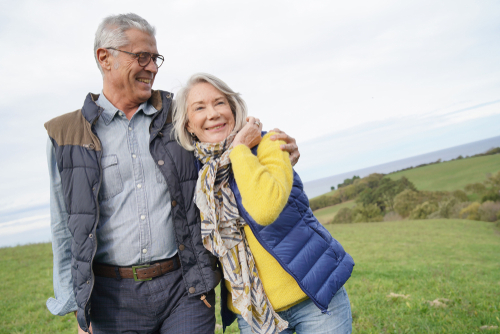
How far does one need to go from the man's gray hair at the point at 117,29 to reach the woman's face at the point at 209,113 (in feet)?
2.55

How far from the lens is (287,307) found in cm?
221

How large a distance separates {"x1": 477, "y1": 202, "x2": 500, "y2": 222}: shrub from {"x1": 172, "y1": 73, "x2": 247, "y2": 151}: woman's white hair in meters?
23.6

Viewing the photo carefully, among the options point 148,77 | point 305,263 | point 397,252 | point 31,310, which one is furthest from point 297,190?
point 397,252

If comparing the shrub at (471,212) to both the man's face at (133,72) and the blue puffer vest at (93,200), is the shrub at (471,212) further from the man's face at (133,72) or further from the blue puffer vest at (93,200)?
the man's face at (133,72)

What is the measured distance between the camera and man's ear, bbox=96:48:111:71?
275 centimetres

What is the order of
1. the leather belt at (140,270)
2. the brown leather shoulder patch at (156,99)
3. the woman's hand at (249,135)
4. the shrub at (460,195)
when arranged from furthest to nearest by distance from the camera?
the shrub at (460,195), the brown leather shoulder patch at (156,99), the leather belt at (140,270), the woman's hand at (249,135)

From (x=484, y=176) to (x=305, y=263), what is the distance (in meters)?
31.7

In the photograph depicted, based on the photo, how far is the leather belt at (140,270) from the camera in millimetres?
2457

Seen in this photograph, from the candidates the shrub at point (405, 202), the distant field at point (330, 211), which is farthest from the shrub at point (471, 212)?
the distant field at point (330, 211)

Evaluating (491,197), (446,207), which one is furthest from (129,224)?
(491,197)

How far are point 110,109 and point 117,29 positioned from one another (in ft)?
2.06

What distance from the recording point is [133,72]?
2.71 meters

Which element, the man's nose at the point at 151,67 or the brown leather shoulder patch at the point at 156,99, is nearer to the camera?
the man's nose at the point at 151,67

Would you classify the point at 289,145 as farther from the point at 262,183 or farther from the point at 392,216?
the point at 392,216
